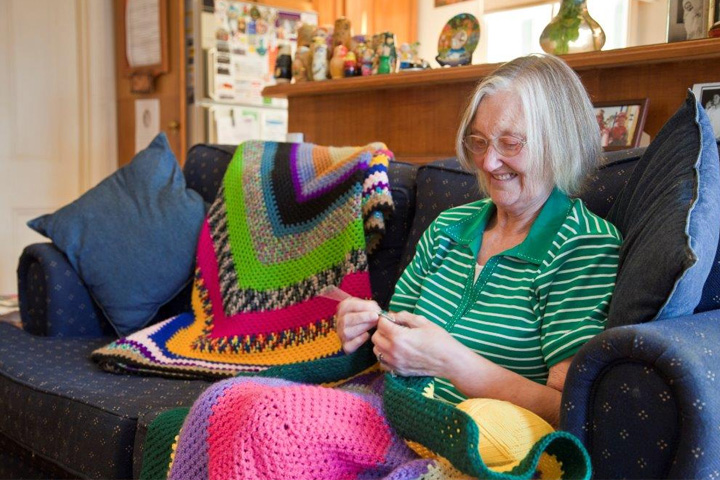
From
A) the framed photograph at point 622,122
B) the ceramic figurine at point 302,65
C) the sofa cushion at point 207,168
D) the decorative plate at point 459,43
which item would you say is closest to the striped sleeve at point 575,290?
the framed photograph at point 622,122

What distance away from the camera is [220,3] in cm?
400

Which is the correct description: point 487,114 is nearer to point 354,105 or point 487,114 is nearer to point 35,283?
point 35,283

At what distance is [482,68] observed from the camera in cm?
238

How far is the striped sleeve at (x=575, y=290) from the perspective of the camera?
1.10m

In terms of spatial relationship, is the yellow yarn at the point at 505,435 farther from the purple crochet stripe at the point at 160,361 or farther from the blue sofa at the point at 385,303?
the purple crochet stripe at the point at 160,361

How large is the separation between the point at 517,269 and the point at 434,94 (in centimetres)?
157

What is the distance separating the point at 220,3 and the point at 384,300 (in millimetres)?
2691

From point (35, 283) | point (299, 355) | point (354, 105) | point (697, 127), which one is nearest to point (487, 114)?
point (697, 127)

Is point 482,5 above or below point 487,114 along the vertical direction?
above

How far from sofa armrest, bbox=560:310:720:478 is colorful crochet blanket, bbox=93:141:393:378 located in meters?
0.82

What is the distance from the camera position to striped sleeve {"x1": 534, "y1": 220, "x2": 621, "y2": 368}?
1104 mm

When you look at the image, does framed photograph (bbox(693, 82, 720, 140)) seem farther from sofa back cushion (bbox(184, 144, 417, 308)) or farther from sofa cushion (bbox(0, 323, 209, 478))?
sofa cushion (bbox(0, 323, 209, 478))

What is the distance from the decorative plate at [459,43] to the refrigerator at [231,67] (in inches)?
64.5

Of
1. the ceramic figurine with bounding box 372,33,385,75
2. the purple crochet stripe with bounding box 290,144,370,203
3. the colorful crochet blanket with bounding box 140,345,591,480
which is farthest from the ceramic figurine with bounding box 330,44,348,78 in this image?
the colorful crochet blanket with bounding box 140,345,591,480
